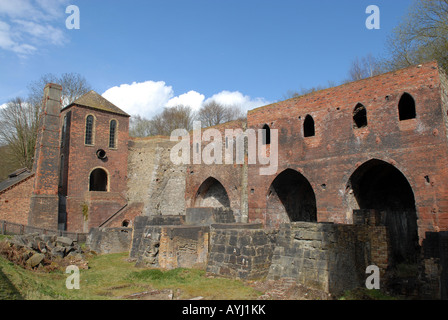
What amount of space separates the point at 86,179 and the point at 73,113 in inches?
195

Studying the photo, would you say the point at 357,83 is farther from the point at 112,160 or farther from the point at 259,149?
the point at 112,160

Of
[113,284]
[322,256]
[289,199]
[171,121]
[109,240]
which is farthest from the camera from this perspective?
[171,121]

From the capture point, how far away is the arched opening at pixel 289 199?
1692cm

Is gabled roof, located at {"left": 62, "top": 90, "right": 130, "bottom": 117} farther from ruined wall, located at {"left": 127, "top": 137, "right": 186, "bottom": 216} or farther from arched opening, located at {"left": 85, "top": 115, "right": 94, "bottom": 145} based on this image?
ruined wall, located at {"left": 127, "top": 137, "right": 186, "bottom": 216}

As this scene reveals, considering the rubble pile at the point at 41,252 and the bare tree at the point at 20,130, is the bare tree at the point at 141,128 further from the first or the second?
the rubble pile at the point at 41,252

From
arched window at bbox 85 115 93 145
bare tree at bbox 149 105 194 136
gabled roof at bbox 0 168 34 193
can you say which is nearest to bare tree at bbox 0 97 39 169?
gabled roof at bbox 0 168 34 193

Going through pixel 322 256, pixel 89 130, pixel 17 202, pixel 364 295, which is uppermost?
pixel 89 130

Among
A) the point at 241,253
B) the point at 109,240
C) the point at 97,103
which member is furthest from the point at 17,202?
the point at 241,253

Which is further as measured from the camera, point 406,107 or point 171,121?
point 171,121

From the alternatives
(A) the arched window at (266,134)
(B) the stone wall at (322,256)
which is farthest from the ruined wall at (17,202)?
(B) the stone wall at (322,256)

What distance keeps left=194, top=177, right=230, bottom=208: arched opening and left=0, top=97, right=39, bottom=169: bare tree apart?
1850cm

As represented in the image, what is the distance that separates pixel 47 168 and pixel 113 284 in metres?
14.7

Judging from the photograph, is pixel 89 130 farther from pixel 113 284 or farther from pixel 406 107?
pixel 406 107

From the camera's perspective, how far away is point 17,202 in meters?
20.5
